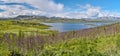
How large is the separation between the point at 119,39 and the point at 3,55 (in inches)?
354

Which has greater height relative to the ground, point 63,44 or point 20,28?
point 63,44

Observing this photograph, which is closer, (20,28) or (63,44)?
(63,44)

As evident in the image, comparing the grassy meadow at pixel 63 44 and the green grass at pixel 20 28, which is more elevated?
the grassy meadow at pixel 63 44

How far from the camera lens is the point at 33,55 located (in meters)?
10.0

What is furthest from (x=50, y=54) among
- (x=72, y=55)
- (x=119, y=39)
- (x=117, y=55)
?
(x=119, y=39)

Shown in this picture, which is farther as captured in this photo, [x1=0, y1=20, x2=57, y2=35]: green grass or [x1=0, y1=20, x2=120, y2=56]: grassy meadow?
[x1=0, y1=20, x2=57, y2=35]: green grass

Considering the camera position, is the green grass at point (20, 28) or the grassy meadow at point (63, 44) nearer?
the grassy meadow at point (63, 44)

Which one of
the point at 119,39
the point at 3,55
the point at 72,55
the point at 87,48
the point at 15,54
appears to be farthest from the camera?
the point at 119,39

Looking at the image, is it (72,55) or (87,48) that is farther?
(87,48)

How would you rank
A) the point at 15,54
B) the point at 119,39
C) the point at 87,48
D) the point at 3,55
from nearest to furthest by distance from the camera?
1. the point at 3,55
2. the point at 87,48
3. the point at 15,54
4. the point at 119,39

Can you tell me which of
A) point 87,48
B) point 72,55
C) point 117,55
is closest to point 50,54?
point 72,55

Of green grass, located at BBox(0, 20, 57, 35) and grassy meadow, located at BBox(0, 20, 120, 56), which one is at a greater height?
grassy meadow, located at BBox(0, 20, 120, 56)

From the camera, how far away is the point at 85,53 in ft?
28.3

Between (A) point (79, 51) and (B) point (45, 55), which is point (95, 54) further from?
(B) point (45, 55)
